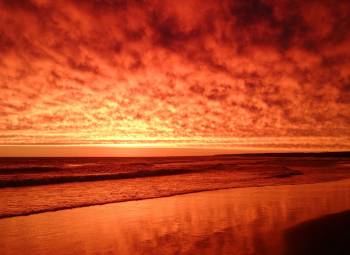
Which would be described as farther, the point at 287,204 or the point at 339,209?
the point at 287,204

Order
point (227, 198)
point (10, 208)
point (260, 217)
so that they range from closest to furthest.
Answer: point (260, 217)
point (10, 208)
point (227, 198)

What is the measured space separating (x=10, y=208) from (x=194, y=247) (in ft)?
30.5

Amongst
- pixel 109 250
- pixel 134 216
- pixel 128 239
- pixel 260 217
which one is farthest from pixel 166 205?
pixel 109 250

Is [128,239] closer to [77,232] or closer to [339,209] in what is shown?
[77,232]

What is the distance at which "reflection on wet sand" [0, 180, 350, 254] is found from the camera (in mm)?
7820

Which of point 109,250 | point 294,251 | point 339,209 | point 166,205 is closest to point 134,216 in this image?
point 166,205

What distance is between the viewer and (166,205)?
1392 centimetres

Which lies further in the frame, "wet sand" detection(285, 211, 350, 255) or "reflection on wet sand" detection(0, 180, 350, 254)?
"reflection on wet sand" detection(0, 180, 350, 254)

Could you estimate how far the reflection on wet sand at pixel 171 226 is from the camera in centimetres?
782

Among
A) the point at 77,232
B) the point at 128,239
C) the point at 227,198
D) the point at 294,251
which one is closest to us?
the point at 294,251

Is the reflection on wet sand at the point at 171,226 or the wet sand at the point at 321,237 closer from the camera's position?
the wet sand at the point at 321,237

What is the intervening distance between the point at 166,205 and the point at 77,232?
202 inches

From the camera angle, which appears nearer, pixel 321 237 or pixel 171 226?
pixel 321 237

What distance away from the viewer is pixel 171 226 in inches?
391
